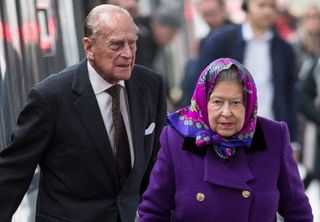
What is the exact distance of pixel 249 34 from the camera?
919cm

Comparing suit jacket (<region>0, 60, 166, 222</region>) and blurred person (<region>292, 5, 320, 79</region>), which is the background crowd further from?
suit jacket (<region>0, 60, 166, 222</region>)

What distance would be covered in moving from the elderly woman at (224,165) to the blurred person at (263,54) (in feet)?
12.7

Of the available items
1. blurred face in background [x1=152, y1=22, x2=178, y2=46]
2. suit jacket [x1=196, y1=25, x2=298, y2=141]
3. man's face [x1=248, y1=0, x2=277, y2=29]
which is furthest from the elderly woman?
blurred face in background [x1=152, y1=22, x2=178, y2=46]

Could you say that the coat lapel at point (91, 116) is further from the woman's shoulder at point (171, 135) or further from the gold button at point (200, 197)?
the gold button at point (200, 197)

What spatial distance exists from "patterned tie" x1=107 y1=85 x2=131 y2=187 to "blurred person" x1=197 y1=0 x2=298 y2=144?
3.37 m

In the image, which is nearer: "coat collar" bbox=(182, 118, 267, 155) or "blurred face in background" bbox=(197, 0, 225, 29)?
"coat collar" bbox=(182, 118, 267, 155)

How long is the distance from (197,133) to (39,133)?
807mm

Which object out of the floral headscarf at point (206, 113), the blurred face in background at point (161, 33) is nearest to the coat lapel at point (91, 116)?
the floral headscarf at point (206, 113)

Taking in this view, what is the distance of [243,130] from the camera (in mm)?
5133

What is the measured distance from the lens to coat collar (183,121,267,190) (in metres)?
5.12

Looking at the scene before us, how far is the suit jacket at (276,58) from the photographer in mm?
9117

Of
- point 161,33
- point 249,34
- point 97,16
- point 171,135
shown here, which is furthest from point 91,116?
point 161,33

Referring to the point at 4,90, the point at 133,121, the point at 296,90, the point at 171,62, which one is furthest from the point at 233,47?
the point at 171,62

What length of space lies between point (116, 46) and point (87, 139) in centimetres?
45
